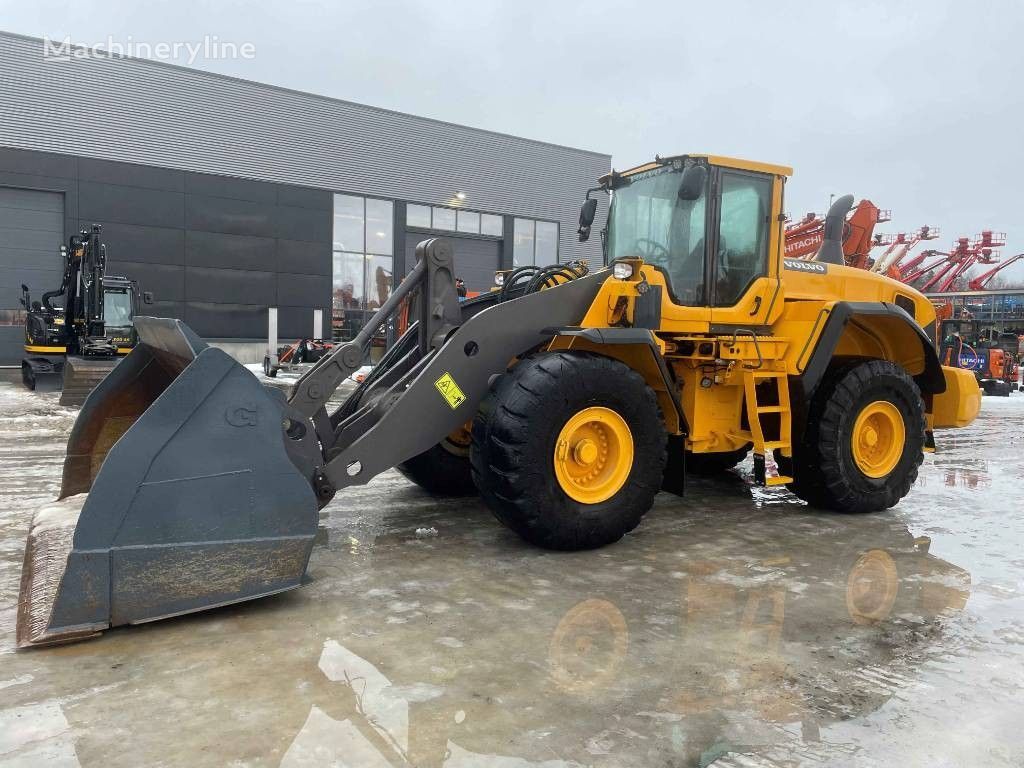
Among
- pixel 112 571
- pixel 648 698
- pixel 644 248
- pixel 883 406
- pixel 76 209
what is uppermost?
pixel 76 209

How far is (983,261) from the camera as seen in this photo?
4184cm

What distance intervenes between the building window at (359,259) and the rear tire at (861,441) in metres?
21.4

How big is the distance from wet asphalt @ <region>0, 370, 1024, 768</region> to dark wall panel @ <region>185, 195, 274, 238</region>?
20.3 metres

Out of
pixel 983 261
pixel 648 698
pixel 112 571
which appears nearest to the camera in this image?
pixel 648 698

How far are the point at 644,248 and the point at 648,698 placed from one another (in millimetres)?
3642

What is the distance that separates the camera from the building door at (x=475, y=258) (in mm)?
A: 28562

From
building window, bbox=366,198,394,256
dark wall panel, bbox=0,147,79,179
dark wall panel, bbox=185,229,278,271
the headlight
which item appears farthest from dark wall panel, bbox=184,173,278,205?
the headlight

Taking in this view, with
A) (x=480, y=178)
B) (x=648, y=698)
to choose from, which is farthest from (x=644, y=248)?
(x=480, y=178)

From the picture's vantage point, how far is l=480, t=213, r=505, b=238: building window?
2920 centimetres

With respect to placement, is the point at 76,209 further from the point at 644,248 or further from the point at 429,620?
the point at 429,620

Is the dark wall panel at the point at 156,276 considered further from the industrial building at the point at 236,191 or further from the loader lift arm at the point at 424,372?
the loader lift arm at the point at 424,372

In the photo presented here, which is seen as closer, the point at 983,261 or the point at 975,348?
the point at 975,348

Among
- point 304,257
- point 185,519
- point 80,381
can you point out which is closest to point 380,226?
point 304,257

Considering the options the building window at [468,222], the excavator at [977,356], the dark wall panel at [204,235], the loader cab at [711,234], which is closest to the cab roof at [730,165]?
the loader cab at [711,234]
